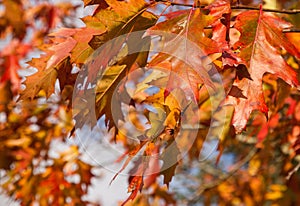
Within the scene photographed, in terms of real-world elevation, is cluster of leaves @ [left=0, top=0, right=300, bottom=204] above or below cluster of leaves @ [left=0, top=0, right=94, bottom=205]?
above

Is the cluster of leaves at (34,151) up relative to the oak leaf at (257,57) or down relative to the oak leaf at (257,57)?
down

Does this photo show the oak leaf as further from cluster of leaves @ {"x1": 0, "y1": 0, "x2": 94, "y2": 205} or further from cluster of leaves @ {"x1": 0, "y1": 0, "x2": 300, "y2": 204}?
cluster of leaves @ {"x1": 0, "y1": 0, "x2": 94, "y2": 205}

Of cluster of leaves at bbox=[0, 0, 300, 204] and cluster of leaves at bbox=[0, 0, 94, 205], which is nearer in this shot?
cluster of leaves at bbox=[0, 0, 300, 204]

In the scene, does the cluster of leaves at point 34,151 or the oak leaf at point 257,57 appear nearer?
the oak leaf at point 257,57

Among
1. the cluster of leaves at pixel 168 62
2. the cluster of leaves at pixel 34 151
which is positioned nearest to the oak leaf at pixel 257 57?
the cluster of leaves at pixel 168 62

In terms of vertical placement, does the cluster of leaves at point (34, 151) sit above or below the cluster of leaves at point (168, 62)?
below

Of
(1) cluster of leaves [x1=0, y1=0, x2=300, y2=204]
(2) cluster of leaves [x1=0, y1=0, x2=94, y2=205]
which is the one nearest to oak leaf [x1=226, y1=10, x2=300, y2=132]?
(1) cluster of leaves [x1=0, y1=0, x2=300, y2=204]

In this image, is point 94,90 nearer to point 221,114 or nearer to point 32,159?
point 221,114

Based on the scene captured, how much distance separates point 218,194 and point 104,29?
2895 millimetres

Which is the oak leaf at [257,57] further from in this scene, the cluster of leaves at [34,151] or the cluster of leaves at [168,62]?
the cluster of leaves at [34,151]

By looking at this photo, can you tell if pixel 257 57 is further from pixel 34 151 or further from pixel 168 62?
pixel 34 151

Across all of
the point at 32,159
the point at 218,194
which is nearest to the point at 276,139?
the point at 32,159

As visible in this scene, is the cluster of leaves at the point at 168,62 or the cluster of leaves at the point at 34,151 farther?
the cluster of leaves at the point at 34,151

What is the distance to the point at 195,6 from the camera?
0.91m
